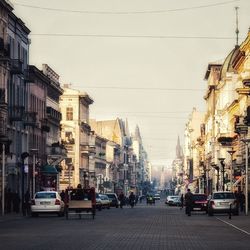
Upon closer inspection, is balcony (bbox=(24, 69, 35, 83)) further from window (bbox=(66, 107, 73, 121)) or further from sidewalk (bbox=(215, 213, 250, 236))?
window (bbox=(66, 107, 73, 121))

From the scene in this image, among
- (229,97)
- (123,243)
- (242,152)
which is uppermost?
(229,97)

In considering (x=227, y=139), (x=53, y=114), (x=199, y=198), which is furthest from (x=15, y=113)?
(x=227, y=139)

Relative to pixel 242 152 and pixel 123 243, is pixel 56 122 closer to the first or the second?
pixel 242 152

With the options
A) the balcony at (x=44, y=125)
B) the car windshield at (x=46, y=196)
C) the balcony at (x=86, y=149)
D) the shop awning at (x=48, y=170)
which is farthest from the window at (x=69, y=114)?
the car windshield at (x=46, y=196)

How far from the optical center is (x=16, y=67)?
85875 mm

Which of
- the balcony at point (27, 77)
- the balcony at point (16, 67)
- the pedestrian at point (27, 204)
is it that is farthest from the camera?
the balcony at point (27, 77)

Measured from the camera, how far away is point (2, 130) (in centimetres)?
7894

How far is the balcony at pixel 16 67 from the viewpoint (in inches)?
3338

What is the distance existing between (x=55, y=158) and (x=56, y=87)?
1114cm

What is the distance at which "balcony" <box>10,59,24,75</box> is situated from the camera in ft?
278

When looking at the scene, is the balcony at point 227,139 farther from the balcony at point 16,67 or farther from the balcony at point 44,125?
the balcony at point 16,67

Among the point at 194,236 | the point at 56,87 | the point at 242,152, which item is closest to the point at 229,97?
the point at 56,87

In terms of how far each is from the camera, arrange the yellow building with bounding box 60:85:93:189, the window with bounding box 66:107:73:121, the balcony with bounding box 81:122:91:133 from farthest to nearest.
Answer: the balcony with bounding box 81:122:91:133
the window with bounding box 66:107:73:121
the yellow building with bounding box 60:85:93:189

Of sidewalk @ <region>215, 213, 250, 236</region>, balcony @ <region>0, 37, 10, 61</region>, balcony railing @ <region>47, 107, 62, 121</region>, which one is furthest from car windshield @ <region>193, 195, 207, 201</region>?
balcony railing @ <region>47, 107, 62, 121</region>
